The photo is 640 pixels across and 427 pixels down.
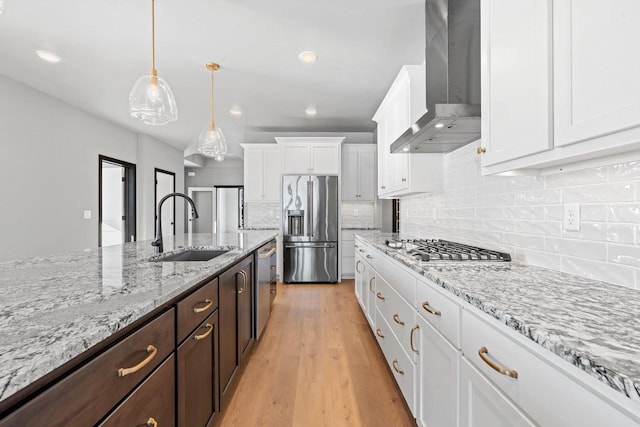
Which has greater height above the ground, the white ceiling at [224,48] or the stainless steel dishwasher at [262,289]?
the white ceiling at [224,48]

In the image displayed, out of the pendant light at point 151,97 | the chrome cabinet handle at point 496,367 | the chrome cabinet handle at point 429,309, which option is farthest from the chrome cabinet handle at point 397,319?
the pendant light at point 151,97

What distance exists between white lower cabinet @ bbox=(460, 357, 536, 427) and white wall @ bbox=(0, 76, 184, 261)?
463cm

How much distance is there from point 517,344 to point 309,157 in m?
4.32

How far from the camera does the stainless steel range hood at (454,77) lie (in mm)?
1585

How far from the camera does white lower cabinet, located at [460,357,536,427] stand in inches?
28.7

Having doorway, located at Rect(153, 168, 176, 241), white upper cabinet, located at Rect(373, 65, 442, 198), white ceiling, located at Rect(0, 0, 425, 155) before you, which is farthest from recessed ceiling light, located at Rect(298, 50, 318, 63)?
doorway, located at Rect(153, 168, 176, 241)

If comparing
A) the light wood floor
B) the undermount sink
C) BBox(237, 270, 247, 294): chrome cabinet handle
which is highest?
the undermount sink

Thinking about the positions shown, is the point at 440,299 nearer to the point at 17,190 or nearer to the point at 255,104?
the point at 255,104

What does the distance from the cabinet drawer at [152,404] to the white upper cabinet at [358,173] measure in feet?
14.1

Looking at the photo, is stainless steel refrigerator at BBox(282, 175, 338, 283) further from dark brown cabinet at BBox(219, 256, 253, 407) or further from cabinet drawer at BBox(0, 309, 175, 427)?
cabinet drawer at BBox(0, 309, 175, 427)

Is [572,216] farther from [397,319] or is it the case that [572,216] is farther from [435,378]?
[397,319]

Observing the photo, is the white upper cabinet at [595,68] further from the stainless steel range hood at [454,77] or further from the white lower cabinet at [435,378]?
the white lower cabinet at [435,378]

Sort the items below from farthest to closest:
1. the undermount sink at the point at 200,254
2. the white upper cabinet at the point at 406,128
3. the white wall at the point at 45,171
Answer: the white wall at the point at 45,171 → the white upper cabinet at the point at 406,128 → the undermount sink at the point at 200,254

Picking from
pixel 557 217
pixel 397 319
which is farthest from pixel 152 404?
pixel 557 217
